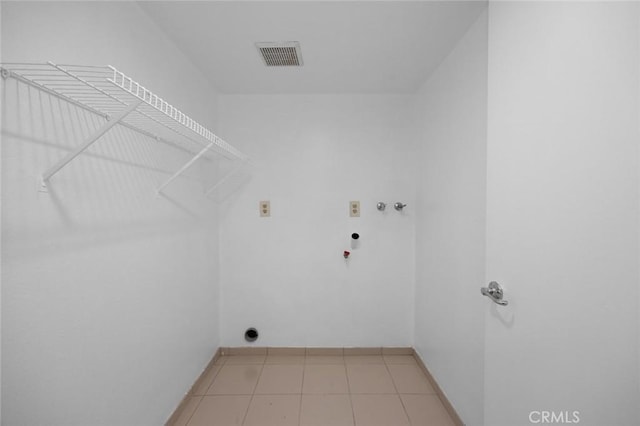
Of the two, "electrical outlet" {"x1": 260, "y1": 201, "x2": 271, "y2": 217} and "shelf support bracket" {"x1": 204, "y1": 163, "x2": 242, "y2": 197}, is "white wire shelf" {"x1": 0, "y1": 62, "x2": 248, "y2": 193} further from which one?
"electrical outlet" {"x1": 260, "y1": 201, "x2": 271, "y2": 217}

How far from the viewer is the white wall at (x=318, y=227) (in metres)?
2.17

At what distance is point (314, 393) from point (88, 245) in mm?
1672

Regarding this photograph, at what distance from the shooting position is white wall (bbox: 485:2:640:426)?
0.57 metres

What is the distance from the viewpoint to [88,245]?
0.95 metres

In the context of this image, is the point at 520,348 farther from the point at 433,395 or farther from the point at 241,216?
the point at 241,216

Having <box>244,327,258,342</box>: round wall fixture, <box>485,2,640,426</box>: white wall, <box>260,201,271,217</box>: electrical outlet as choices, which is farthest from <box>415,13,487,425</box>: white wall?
<box>244,327,258,342</box>: round wall fixture

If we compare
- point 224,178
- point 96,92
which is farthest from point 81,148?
point 224,178

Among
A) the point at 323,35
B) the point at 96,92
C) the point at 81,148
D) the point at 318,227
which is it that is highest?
the point at 323,35

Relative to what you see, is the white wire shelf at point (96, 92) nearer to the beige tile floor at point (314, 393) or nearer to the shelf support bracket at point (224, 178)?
the shelf support bracket at point (224, 178)

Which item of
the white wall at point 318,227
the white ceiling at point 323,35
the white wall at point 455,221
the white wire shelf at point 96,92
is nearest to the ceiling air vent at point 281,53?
the white ceiling at point 323,35

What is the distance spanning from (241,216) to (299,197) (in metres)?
0.57

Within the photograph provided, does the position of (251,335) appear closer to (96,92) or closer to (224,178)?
(224,178)

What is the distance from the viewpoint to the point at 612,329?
591 mm

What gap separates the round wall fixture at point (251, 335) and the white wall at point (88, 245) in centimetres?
65
